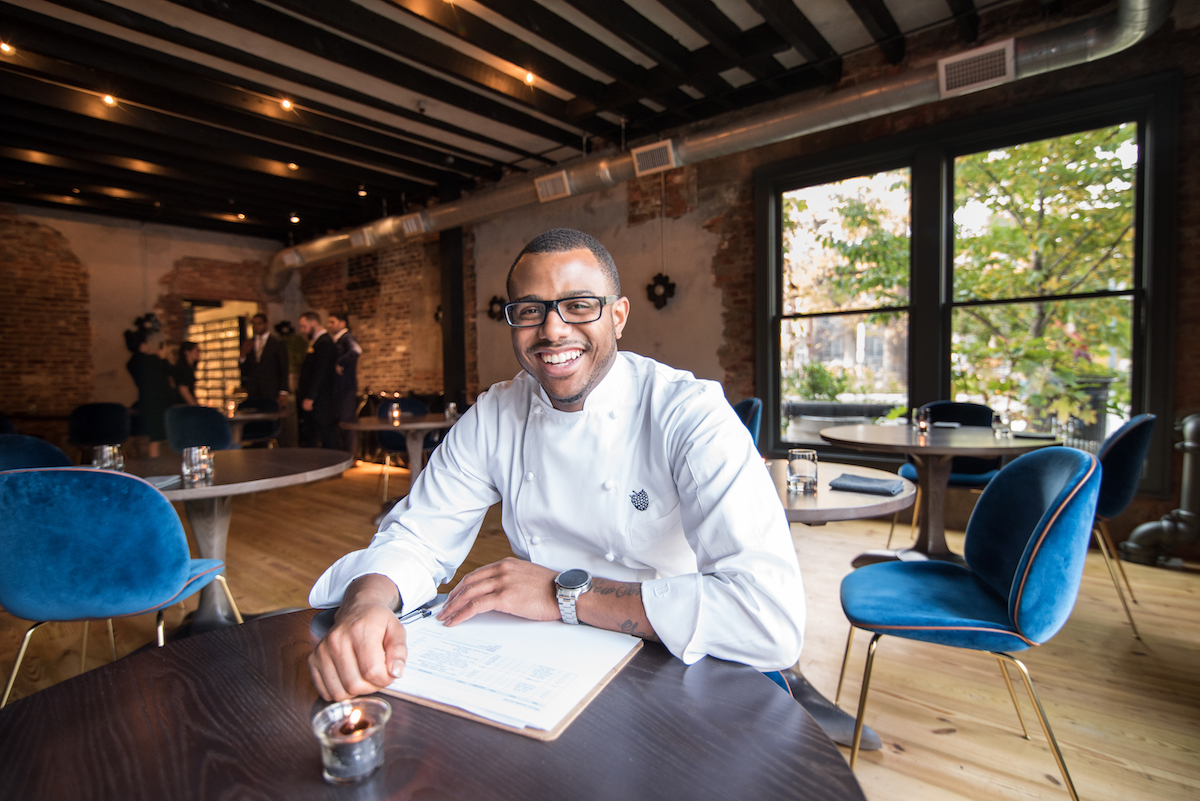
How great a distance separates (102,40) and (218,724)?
209 inches

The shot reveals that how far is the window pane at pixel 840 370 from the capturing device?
15.8 feet

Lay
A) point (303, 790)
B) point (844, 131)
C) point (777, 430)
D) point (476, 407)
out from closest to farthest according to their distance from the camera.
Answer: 1. point (303, 790)
2. point (476, 407)
3. point (844, 131)
4. point (777, 430)

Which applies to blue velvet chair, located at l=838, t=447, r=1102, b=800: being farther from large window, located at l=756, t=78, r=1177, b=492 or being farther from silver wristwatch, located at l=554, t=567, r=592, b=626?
large window, located at l=756, t=78, r=1177, b=492

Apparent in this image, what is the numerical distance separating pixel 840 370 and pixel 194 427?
4.88 meters

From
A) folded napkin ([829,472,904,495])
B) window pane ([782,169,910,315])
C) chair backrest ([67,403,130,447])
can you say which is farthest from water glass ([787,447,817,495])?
chair backrest ([67,403,130,447])

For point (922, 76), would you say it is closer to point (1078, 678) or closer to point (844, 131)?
point (844, 131)

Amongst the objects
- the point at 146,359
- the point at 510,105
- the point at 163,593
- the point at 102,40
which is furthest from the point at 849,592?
the point at 146,359

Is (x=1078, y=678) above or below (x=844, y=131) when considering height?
below

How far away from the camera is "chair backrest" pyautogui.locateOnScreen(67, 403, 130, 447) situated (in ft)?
18.9

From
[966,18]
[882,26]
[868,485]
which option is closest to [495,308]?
[882,26]

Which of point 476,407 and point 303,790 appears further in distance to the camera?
point 476,407

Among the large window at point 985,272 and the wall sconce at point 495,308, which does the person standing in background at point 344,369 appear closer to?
the wall sconce at point 495,308

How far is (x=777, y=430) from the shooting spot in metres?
5.38

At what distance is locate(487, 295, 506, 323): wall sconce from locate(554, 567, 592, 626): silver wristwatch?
6.45 metres
